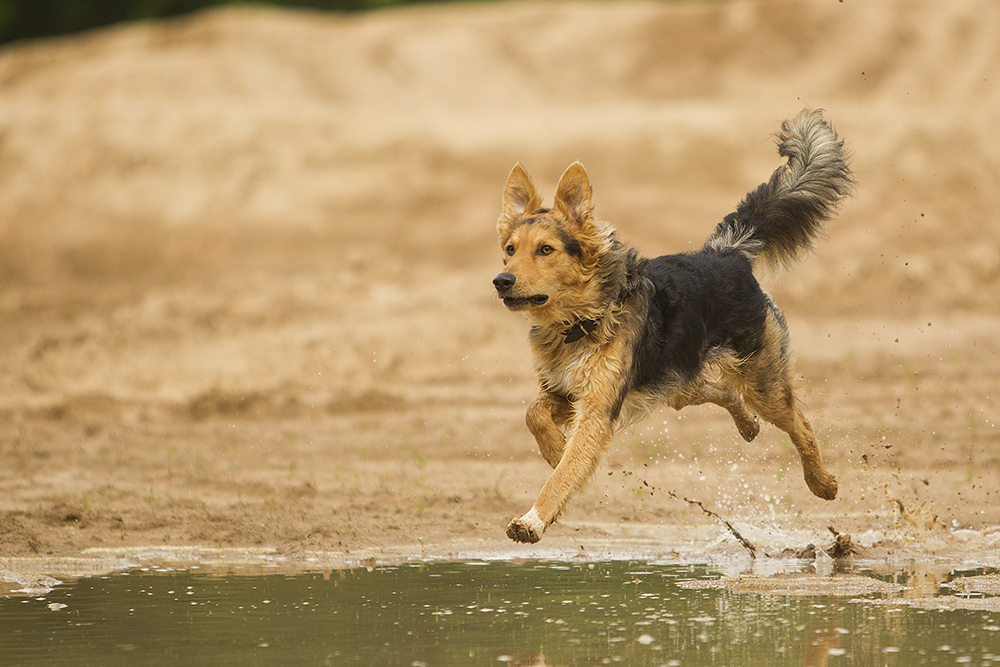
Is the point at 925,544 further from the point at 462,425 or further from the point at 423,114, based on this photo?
the point at 423,114

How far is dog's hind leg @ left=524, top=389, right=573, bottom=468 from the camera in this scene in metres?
6.08

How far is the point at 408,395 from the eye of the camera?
13586 millimetres

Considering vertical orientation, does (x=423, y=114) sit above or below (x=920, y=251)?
above

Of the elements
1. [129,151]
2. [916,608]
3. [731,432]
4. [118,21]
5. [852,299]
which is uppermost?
[118,21]

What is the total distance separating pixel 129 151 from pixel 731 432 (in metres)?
13.7

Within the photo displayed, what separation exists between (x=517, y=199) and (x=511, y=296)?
2.25 feet

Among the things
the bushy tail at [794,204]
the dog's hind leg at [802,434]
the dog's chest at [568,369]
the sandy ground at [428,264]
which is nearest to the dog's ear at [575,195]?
the dog's chest at [568,369]

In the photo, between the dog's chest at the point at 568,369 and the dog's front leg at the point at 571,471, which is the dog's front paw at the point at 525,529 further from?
the dog's chest at the point at 568,369

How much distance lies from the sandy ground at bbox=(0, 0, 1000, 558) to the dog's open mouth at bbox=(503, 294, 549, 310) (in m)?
2.05

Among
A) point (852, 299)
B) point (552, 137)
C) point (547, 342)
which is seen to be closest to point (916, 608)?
point (547, 342)

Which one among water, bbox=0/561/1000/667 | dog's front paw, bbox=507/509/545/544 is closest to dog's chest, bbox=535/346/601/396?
dog's front paw, bbox=507/509/545/544

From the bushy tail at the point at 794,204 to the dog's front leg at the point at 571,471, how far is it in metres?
1.73

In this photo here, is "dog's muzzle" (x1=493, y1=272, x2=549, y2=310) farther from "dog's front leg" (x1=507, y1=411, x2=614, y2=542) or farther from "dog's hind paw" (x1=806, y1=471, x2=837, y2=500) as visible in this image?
"dog's hind paw" (x1=806, y1=471, x2=837, y2=500)

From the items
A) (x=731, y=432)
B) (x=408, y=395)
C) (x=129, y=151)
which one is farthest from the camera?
(x=129, y=151)
